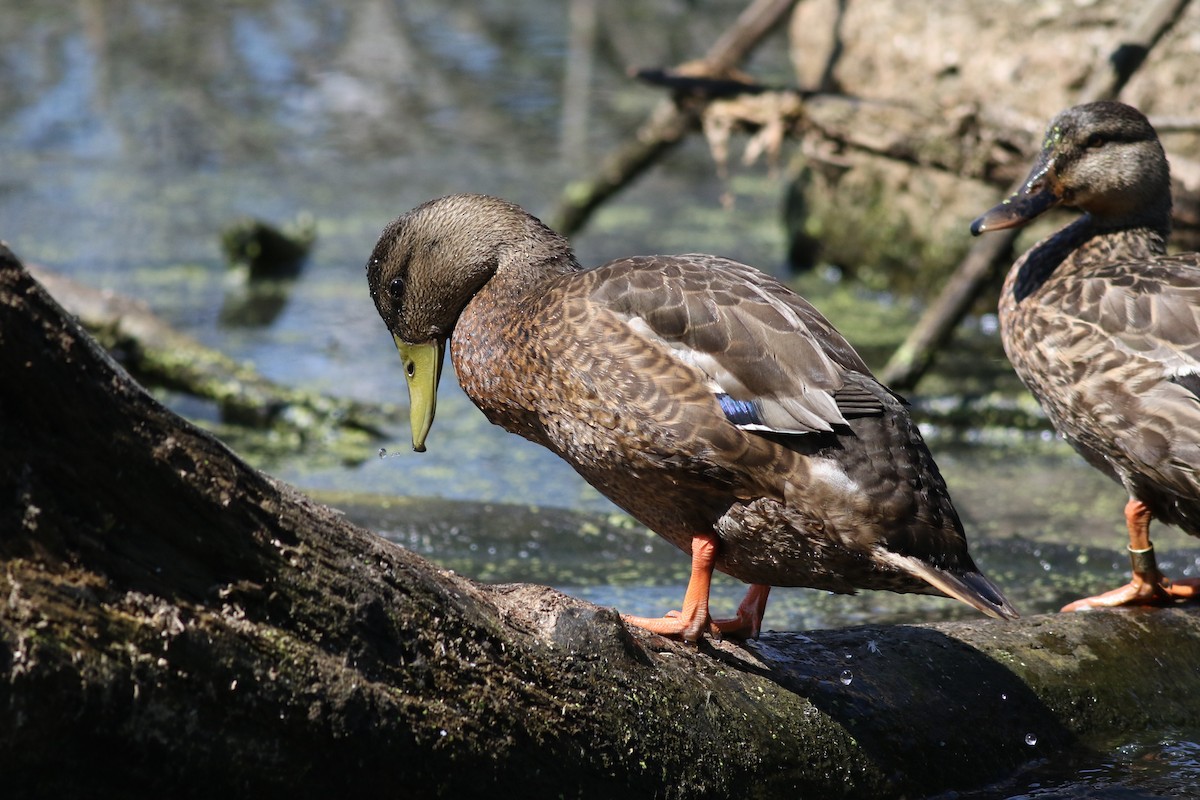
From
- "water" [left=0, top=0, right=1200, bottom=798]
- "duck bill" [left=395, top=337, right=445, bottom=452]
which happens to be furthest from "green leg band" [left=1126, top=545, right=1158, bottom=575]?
"duck bill" [left=395, top=337, right=445, bottom=452]

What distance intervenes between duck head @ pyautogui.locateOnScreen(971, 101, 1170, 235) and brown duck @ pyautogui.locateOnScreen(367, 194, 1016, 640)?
70.5 inches

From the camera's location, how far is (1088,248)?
4.62 meters

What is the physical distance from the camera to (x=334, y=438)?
255 inches

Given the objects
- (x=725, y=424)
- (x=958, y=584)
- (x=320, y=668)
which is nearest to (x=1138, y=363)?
(x=958, y=584)

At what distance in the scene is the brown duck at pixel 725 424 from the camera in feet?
9.66

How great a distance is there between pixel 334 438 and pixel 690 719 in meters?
3.92

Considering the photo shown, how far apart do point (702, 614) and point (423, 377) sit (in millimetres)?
1032

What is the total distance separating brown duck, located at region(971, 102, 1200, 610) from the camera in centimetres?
391

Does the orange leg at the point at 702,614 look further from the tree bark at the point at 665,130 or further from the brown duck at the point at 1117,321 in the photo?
the tree bark at the point at 665,130

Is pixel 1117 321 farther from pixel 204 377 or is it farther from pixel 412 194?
pixel 412 194

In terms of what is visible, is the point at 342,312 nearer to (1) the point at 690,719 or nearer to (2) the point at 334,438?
(2) the point at 334,438

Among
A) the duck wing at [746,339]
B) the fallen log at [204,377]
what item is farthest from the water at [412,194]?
the duck wing at [746,339]

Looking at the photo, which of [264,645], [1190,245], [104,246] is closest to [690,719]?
[264,645]

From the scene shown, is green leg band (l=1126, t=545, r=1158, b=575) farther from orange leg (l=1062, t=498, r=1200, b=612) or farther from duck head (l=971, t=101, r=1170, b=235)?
duck head (l=971, t=101, r=1170, b=235)
